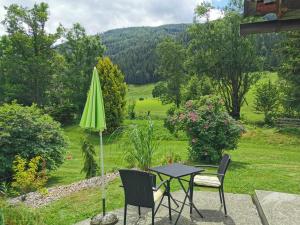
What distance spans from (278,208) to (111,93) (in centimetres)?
1909

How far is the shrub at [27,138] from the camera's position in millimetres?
10688

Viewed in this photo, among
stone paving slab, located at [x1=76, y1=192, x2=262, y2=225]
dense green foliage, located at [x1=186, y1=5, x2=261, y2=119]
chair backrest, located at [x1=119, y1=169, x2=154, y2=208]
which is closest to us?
chair backrest, located at [x1=119, y1=169, x2=154, y2=208]

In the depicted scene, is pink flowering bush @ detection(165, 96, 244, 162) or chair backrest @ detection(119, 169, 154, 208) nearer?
chair backrest @ detection(119, 169, 154, 208)

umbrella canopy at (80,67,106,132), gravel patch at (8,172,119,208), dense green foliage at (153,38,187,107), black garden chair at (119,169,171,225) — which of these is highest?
dense green foliage at (153,38,187,107)

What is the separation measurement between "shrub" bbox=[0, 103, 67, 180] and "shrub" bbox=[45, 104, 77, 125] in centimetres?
1889

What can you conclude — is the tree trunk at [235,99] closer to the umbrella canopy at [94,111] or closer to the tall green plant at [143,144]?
the tall green plant at [143,144]

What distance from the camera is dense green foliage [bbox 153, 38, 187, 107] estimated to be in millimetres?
39688

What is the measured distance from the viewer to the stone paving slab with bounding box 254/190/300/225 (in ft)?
18.1

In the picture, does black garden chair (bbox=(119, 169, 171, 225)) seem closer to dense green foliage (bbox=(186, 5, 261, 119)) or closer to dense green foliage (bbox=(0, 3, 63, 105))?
dense green foliage (bbox=(186, 5, 261, 119))

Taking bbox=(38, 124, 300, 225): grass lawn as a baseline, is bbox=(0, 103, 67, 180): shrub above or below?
above

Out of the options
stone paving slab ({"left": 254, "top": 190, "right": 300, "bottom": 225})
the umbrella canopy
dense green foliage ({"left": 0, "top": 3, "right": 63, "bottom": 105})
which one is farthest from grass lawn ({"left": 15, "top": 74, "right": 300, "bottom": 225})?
dense green foliage ({"left": 0, "top": 3, "right": 63, "bottom": 105})

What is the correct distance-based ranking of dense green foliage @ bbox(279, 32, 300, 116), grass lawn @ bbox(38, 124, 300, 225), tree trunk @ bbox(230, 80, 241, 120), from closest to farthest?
grass lawn @ bbox(38, 124, 300, 225) < dense green foliage @ bbox(279, 32, 300, 116) < tree trunk @ bbox(230, 80, 241, 120)

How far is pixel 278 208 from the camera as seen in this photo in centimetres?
607

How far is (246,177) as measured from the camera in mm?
9008
